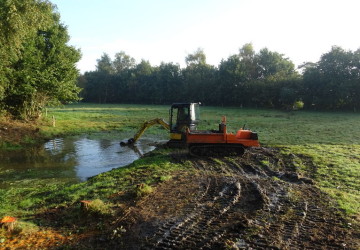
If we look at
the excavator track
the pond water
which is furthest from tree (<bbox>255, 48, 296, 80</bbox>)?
the excavator track

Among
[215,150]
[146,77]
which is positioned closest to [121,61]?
[146,77]

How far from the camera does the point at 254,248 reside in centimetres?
490

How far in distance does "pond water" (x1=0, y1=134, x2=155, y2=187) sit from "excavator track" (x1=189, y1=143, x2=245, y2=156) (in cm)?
324

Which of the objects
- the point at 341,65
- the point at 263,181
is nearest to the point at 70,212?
the point at 263,181

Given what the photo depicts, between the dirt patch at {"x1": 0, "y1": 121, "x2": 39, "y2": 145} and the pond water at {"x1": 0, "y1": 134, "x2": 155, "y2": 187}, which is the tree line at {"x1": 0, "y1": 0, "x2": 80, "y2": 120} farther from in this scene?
the pond water at {"x1": 0, "y1": 134, "x2": 155, "y2": 187}

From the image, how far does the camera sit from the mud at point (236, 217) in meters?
5.16

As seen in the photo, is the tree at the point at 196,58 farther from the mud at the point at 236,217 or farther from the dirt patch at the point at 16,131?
the mud at the point at 236,217

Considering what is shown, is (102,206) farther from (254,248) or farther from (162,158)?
(162,158)

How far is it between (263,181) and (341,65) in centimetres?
4035

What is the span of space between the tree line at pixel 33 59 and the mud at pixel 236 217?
1158 centimetres

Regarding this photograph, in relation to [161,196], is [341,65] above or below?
above

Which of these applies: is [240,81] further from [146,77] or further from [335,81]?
[146,77]

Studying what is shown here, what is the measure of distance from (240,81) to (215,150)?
4548 cm

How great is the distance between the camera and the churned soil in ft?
17.0
